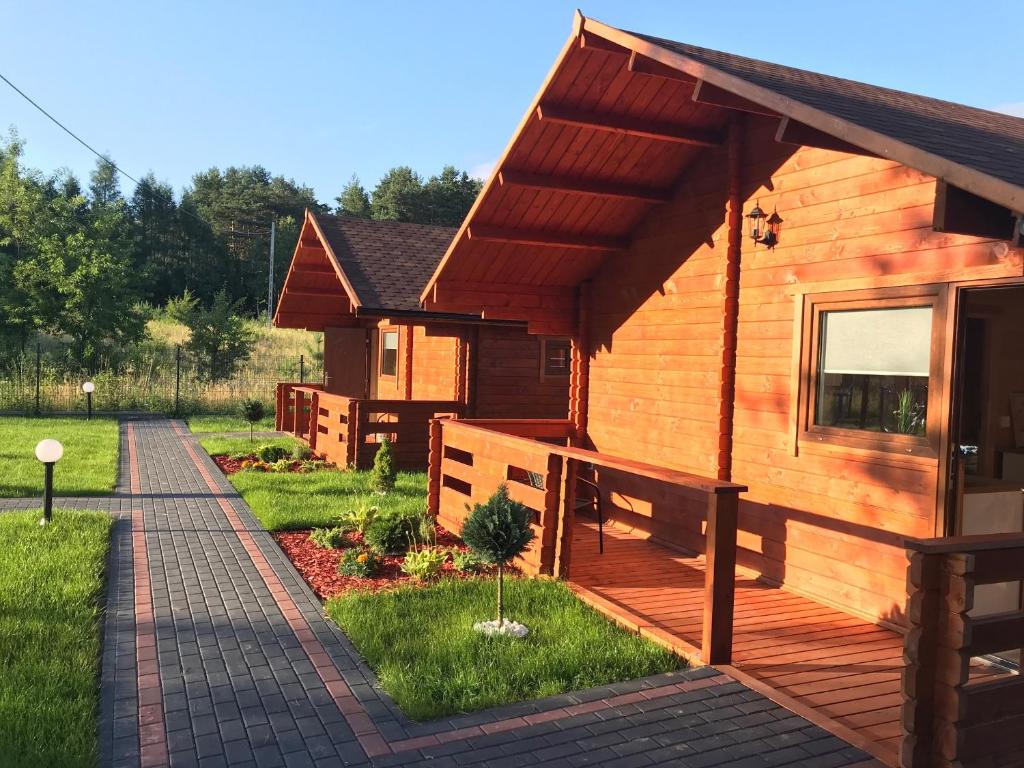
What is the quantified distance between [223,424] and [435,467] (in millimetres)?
12321

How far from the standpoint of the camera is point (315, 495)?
10.2 m

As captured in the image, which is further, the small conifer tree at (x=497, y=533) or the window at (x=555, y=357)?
the window at (x=555, y=357)

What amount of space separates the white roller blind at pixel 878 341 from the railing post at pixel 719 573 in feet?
5.58

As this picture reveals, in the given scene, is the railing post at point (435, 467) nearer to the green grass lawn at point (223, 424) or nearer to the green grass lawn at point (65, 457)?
the green grass lawn at point (65, 457)

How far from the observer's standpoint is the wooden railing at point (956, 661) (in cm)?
335

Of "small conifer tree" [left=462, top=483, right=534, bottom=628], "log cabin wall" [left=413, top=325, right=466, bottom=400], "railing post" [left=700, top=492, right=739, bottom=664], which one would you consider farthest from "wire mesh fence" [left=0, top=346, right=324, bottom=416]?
"railing post" [left=700, top=492, right=739, bottom=664]

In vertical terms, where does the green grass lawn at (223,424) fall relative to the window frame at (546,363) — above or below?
below

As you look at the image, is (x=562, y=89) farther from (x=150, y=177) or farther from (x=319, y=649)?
(x=150, y=177)

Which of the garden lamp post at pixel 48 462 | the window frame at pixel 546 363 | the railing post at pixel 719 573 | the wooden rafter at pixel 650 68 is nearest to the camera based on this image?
the railing post at pixel 719 573

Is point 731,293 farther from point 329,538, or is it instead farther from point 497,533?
point 329,538

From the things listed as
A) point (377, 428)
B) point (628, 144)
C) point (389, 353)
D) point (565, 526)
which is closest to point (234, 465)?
point (377, 428)

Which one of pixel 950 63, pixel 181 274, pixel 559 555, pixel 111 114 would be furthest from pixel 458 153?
pixel 559 555

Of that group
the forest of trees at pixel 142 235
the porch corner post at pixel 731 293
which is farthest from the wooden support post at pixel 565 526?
the forest of trees at pixel 142 235

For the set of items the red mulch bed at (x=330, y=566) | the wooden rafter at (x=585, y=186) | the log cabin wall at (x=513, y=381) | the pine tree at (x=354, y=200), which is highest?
the pine tree at (x=354, y=200)
